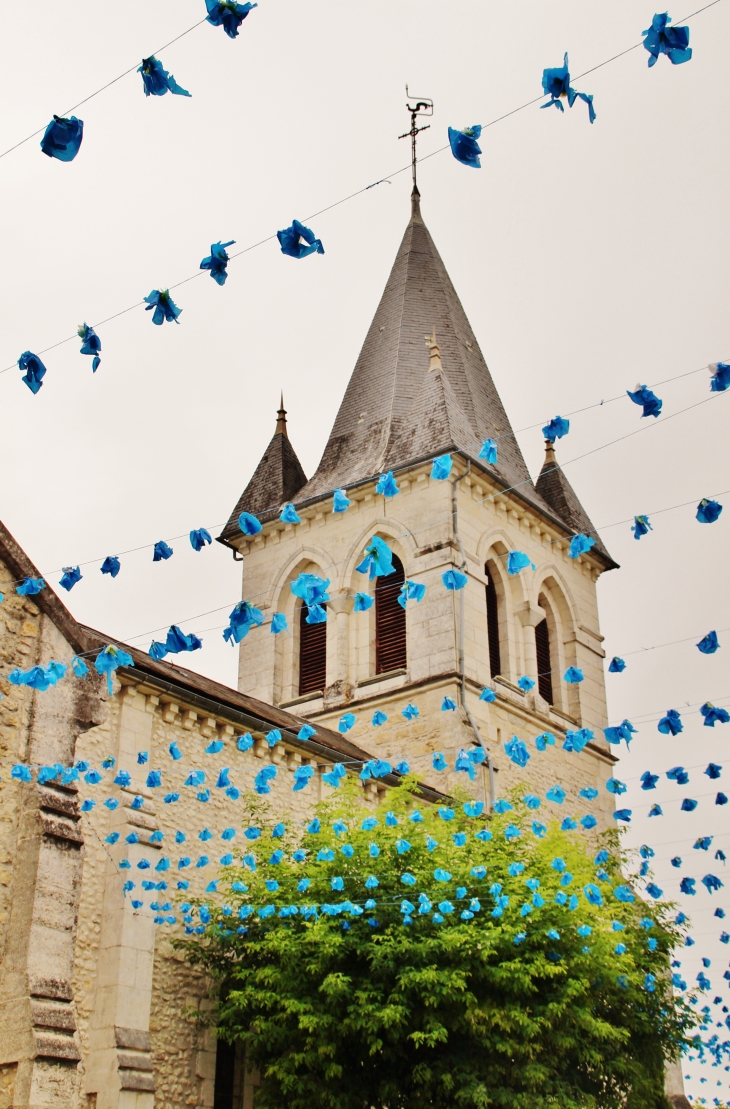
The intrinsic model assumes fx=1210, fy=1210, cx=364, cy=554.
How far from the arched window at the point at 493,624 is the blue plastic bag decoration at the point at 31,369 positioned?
1543cm

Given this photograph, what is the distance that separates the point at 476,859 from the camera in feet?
41.8

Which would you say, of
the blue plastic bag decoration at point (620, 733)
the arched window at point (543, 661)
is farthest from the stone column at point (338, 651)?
the blue plastic bag decoration at point (620, 733)

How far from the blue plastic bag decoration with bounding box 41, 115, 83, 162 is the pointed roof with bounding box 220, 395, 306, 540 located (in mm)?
18638

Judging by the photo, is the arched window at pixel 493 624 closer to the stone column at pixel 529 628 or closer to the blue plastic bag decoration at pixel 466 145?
the stone column at pixel 529 628

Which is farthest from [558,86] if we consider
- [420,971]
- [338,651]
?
[338,651]

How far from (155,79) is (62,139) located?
1.81ft

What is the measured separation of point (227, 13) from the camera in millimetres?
5719

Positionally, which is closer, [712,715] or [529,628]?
[712,715]

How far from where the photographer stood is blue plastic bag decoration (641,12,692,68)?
5762 mm

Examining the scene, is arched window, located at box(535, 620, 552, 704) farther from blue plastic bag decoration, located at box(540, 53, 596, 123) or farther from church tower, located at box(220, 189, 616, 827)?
blue plastic bag decoration, located at box(540, 53, 596, 123)

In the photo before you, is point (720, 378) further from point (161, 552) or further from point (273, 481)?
point (273, 481)

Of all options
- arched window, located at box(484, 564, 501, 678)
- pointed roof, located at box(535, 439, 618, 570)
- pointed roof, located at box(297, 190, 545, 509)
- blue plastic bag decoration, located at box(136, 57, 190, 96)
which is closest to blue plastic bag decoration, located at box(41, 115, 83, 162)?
blue plastic bag decoration, located at box(136, 57, 190, 96)

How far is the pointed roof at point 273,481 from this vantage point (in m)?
25.3

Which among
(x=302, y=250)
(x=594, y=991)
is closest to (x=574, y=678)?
(x=594, y=991)
